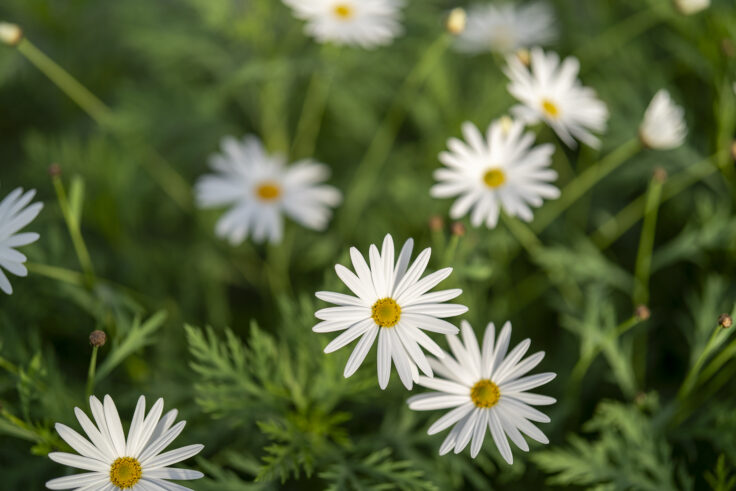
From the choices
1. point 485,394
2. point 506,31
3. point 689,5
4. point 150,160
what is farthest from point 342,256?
point 506,31

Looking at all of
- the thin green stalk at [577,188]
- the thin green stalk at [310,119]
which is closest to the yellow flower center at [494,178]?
the thin green stalk at [577,188]

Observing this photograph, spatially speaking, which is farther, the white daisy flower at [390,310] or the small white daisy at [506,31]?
the small white daisy at [506,31]

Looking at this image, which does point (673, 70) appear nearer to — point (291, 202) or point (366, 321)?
point (291, 202)

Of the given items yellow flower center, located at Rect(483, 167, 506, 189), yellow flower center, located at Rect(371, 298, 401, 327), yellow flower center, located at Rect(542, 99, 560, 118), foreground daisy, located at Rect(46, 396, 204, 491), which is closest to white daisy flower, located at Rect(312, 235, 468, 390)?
yellow flower center, located at Rect(371, 298, 401, 327)

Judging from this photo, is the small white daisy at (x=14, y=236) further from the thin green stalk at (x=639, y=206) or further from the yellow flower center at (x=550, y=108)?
the thin green stalk at (x=639, y=206)

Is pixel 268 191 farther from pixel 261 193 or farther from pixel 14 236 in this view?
pixel 14 236
